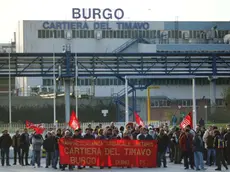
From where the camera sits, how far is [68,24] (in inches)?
4131

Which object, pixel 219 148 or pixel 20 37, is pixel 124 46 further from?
pixel 219 148

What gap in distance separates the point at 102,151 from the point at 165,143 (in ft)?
8.44

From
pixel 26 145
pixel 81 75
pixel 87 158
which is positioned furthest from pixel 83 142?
pixel 81 75

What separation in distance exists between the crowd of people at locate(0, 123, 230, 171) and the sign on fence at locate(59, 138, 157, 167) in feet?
1.00

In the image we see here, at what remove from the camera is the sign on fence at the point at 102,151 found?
31.1 meters

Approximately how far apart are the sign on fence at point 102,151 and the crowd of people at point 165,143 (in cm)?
30

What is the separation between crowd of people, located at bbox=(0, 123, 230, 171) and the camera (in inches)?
1182

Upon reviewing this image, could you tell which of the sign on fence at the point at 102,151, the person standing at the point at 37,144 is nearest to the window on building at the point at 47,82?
the person standing at the point at 37,144

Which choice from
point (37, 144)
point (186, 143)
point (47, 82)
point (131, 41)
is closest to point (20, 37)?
point (47, 82)

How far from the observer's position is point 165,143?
3148cm

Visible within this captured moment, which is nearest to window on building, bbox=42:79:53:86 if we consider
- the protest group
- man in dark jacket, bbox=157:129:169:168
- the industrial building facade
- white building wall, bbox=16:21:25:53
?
the industrial building facade

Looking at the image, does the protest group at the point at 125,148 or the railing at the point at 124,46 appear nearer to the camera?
the protest group at the point at 125,148

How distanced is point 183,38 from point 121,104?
28123 millimetres

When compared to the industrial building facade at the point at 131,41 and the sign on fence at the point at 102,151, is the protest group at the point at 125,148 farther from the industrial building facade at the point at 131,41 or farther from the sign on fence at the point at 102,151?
the industrial building facade at the point at 131,41
